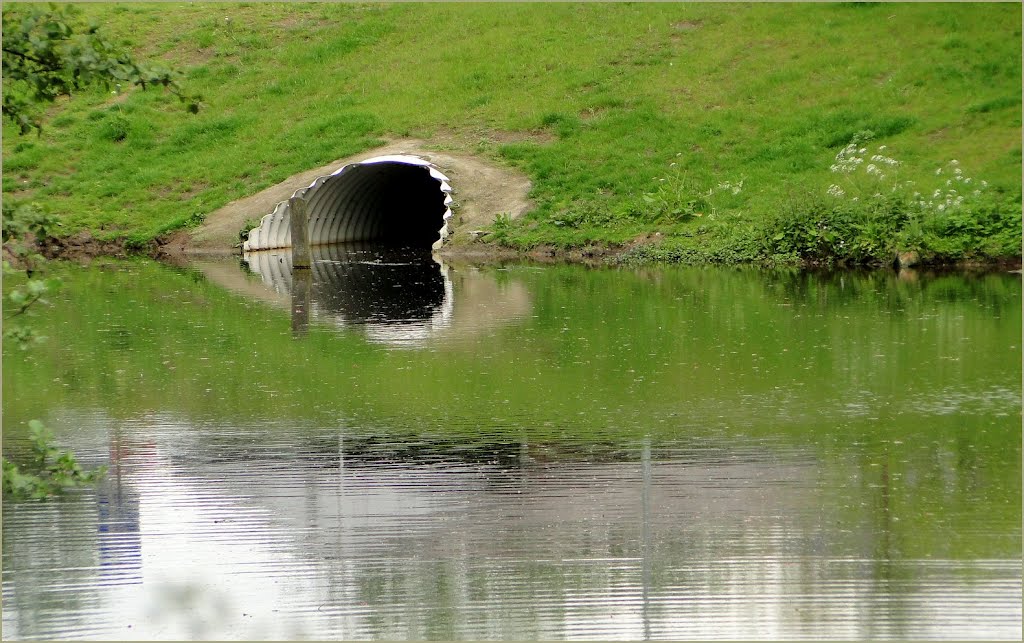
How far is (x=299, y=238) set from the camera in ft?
93.4

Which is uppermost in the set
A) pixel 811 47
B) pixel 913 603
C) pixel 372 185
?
pixel 811 47

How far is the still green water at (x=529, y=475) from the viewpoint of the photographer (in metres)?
7.74

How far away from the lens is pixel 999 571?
817 cm

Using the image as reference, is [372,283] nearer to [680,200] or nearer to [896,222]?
[680,200]

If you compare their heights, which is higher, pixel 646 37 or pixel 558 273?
pixel 646 37

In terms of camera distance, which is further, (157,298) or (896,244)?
(896,244)

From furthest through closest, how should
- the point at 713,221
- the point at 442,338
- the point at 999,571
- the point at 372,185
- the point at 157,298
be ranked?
the point at 372,185 < the point at 713,221 < the point at 157,298 < the point at 442,338 < the point at 999,571

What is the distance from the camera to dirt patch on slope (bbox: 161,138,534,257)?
Result: 30.6 meters

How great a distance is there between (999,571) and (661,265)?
18930 mm

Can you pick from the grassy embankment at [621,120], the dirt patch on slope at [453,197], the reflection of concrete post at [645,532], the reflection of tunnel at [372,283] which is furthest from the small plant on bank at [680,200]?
the reflection of concrete post at [645,532]

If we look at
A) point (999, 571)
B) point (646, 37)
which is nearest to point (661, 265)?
point (646, 37)

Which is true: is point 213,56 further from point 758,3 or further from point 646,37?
point 758,3

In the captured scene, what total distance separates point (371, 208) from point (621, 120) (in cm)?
696

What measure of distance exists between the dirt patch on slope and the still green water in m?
10.5
